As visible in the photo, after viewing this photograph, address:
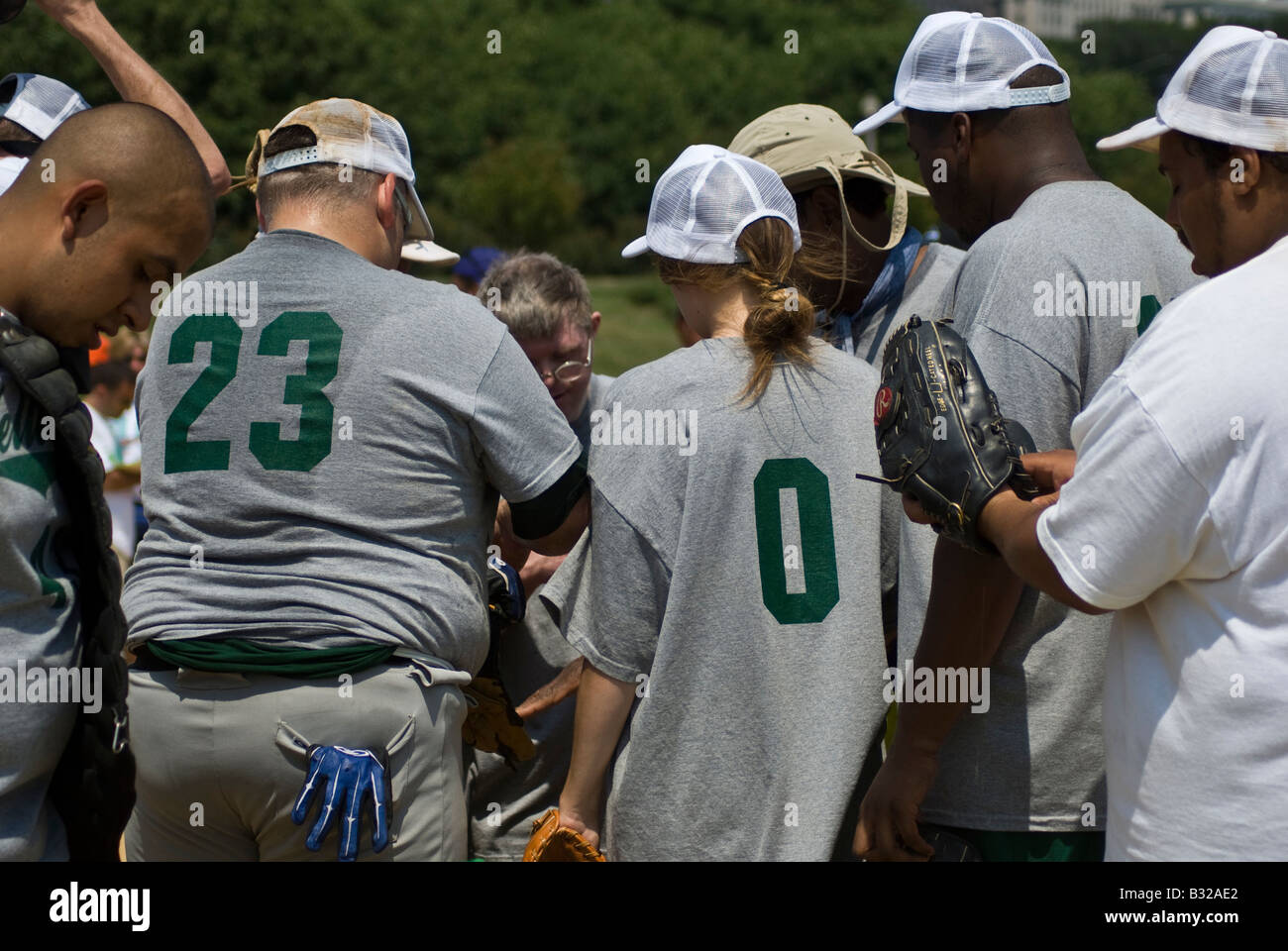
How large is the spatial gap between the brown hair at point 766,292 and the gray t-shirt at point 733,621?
0.06 m

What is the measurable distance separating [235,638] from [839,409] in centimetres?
144

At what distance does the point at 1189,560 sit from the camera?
2105 millimetres

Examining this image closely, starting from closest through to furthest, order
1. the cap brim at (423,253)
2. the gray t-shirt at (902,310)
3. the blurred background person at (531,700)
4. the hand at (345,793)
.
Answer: the hand at (345,793), the gray t-shirt at (902,310), the blurred background person at (531,700), the cap brim at (423,253)

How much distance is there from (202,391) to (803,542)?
4.48 feet

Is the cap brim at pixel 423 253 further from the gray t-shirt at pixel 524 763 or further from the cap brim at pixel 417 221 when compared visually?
the gray t-shirt at pixel 524 763

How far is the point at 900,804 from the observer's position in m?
2.77

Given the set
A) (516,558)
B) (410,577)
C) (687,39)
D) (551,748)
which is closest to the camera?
(410,577)

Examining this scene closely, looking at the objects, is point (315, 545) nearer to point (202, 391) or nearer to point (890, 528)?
point (202, 391)

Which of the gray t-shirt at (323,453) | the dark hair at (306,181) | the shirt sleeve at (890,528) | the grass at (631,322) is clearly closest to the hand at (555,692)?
the gray t-shirt at (323,453)

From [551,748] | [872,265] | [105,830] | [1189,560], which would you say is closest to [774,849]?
[551,748]

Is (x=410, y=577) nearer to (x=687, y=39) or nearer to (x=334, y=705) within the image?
(x=334, y=705)

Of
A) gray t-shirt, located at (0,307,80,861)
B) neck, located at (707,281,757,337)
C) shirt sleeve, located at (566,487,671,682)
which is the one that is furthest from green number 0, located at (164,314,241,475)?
neck, located at (707,281,757,337)

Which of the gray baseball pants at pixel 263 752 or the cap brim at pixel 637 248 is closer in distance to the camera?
the gray baseball pants at pixel 263 752

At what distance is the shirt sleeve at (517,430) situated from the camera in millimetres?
2836
